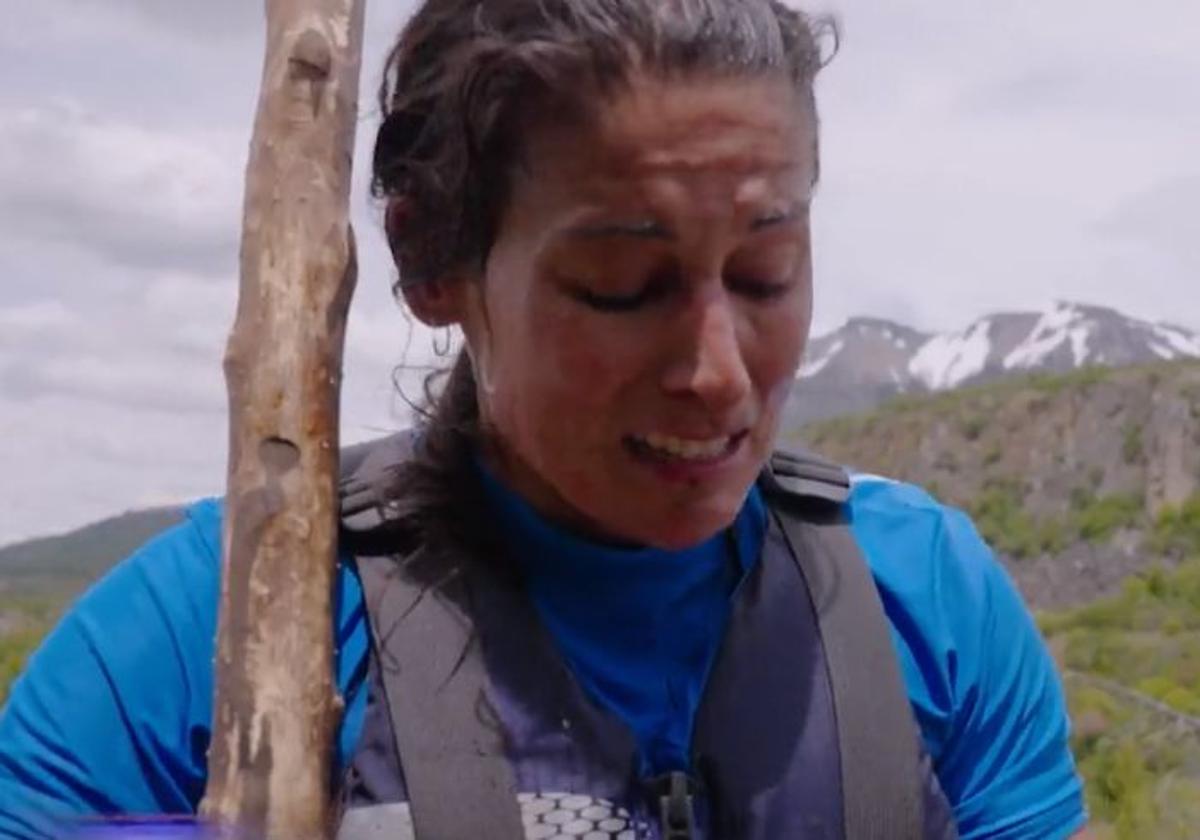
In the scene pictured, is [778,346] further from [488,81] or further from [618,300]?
[488,81]

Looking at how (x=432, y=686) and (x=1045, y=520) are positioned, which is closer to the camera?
(x=432, y=686)

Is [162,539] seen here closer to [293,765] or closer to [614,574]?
[293,765]

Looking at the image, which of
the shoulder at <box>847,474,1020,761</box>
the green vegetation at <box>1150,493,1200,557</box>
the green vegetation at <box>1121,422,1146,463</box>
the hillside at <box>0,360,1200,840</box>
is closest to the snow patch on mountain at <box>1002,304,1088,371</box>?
the hillside at <box>0,360,1200,840</box>

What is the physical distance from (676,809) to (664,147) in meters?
0.60

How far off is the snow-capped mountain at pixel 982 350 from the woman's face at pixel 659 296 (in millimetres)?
42441

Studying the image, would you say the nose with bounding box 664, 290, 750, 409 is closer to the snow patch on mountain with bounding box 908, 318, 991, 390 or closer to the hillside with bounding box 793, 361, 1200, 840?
the hillside with bounding box 793, 361, 1200, 840

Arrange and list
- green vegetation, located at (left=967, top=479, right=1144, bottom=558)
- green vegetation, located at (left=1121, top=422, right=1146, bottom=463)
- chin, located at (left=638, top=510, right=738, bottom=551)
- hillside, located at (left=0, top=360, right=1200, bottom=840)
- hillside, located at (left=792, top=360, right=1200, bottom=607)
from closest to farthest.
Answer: chin, located at (left=638, top=510, right=738, bottom=551) < hillside, located at (left=0, top=360, right=1200, bottom=840) < hillside, located at (left=792, top=360, right=1200, bottom=607) < green vegetation, located at (left=967, top=479, right=1144, bottom=558) < green vegetation, located at (left=1121, top=422, right=1146, bottom=463)

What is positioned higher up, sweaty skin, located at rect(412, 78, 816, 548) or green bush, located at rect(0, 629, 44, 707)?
sweaty skin, located at rect(412, 78, 816, 548)

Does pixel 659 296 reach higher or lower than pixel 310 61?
lower

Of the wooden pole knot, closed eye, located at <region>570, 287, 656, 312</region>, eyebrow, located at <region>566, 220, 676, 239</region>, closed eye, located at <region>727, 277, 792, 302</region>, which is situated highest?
the wooden pole knot

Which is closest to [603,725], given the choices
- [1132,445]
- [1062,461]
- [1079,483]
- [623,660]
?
[623,660]

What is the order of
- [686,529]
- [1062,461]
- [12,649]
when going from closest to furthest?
[686,529] → [12,649] → [1062,461]

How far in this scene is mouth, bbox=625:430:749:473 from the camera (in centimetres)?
175

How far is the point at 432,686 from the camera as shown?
1.78 meters
